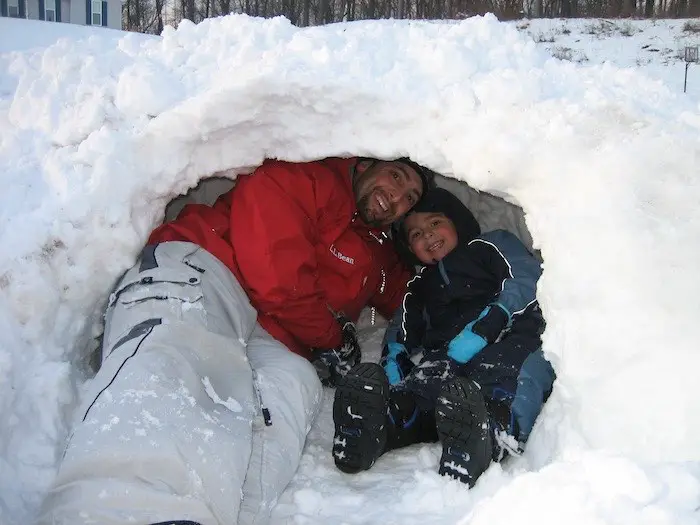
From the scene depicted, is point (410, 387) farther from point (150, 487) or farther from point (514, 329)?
point (150, 487)

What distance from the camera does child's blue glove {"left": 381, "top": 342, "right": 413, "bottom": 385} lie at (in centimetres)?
270

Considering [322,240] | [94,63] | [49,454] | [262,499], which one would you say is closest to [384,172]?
[322,240]

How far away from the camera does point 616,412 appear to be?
154 centimetres

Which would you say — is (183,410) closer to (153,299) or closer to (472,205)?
(153,299)

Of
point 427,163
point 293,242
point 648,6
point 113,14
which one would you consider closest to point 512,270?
point 427,163

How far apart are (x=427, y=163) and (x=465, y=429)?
0.96 meters

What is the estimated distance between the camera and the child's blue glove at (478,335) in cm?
251

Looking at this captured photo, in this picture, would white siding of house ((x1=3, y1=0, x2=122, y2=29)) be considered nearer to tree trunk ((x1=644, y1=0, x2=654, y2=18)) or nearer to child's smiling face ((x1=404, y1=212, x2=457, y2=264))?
child's smiling face ((x1=404, y1=212, x2=457, y2=264))

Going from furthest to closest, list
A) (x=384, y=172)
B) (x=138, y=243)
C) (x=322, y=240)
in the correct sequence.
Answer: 1. (x=384, y=172)
2. (x=322, y=240)
3. (x=138, y=243)

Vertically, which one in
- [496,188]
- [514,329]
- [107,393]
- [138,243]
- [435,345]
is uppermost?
[496,188]

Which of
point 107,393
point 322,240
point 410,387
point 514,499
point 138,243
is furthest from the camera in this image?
point 322,240

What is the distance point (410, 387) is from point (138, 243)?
1.22 m

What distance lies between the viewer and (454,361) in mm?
2541

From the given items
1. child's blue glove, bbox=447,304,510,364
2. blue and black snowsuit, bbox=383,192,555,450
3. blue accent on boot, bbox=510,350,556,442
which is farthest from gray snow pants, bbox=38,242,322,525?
blue accent on boot, bbox=510,350,556,442
